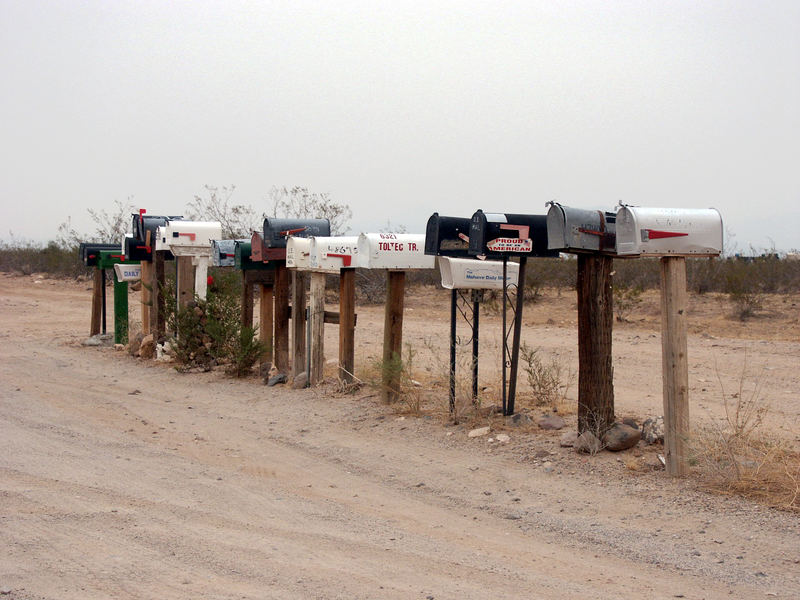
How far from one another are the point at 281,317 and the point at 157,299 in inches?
118

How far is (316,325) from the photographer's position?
352 inches

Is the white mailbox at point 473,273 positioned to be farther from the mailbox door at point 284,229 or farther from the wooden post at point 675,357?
the mailbox door at point 284,229

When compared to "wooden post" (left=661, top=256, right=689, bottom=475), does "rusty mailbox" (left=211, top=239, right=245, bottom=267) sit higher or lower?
higher

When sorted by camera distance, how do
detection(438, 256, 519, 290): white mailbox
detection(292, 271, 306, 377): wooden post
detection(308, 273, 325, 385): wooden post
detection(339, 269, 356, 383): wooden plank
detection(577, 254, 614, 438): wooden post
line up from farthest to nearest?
detection(292, 271, 306, 377): wooden post → detection(308, 273, 325, 385): wooden post → detection(339, 269, 356, 383): wooden plank → detection(438, 256, 519, 290): white mailbox → detection(577, 254, 614, 438): wooden post

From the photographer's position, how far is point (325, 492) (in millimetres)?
5492

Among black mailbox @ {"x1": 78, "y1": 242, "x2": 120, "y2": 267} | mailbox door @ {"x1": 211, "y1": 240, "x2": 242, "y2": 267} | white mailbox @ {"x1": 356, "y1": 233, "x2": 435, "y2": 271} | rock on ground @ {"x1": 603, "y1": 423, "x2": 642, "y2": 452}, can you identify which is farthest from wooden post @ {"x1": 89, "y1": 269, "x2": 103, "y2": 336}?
rock on ground @ {"x1": 603, "y1": 423, "x2": 642, "y2": 452}

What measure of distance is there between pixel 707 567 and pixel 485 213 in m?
3.44

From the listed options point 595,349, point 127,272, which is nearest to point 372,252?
point 595,349

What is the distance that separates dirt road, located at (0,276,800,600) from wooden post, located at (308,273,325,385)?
803 millimetres

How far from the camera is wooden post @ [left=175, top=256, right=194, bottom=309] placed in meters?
11.3

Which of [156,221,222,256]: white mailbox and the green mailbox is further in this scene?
the green mailbox

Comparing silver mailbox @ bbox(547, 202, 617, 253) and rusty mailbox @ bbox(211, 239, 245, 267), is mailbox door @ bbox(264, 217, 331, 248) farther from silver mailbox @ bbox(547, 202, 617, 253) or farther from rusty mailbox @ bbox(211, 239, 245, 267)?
silver mailbox @ bbox(547, 202, 617, 253)

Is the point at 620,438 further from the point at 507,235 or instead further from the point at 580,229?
the point at 507,235

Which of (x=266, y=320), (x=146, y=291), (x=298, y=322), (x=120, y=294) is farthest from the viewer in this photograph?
(x=120, y=294)
